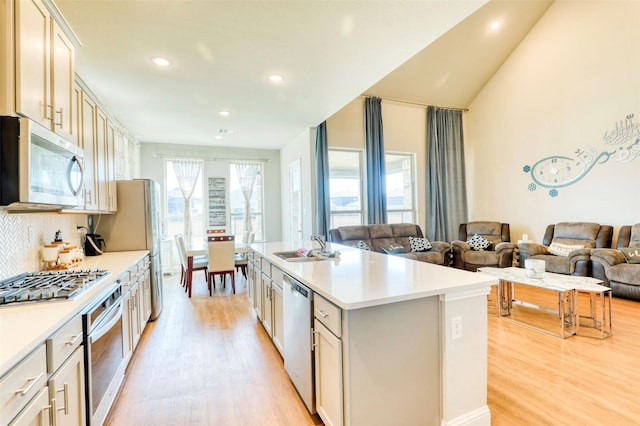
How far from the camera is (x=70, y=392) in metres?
1.39

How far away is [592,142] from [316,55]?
506 cm

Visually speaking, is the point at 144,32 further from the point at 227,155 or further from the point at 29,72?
the point at 227,155

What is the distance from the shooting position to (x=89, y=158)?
9.13ft

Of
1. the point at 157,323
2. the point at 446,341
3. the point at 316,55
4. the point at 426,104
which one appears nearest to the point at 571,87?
the point at 426,104

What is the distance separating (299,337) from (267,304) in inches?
42.4

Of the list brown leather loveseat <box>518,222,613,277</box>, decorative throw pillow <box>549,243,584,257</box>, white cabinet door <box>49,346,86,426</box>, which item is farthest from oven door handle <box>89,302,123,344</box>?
decorative throw pillow <box>549,243,584,257</box>

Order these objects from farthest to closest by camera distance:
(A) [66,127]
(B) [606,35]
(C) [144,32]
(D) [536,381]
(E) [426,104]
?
(E) [426,104], (B) [606,35], (C) [144,32], (D) [536,381], (A) [66,127]

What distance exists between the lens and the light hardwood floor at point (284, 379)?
1897 mm

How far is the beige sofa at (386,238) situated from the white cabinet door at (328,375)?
3489mm

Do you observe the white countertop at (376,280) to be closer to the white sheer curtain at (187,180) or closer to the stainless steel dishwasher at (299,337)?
the stainless steel dishwasher at (299,337)

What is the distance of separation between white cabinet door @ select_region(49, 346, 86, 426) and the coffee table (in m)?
3.57

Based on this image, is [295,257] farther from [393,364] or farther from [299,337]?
[393,364]

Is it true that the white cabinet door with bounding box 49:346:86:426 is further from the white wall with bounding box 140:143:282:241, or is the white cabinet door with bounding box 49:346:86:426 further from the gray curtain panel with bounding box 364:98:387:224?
the white wall with bounding box 140:143:282:241

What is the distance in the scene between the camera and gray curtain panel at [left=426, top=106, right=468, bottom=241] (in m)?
6.68
